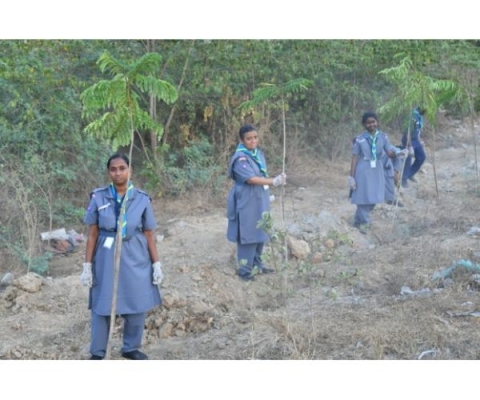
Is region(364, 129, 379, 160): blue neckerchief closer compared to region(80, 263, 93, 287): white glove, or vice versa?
region(80, 263, 93, 287): white glove

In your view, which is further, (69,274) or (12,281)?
(69,274)

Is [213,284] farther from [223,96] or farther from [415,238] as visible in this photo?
[223,96]

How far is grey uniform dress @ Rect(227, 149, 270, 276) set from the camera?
585 centimetres

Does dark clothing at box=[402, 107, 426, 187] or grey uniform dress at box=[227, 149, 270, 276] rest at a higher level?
dark clothing at box=[402, 107, 426, 187]

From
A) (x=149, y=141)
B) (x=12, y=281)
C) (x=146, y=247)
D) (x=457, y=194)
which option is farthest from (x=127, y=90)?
(x=457, y=194)

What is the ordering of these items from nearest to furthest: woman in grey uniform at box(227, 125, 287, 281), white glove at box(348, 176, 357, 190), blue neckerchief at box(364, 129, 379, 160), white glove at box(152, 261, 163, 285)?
white glove at box(152, 261, 163, 285) → woman in grey uniform at box(227, 125, 287, 281) → blue neckerchief at box(364, 129, 379, 160) → white glove at box(348, 176, 357, 190)

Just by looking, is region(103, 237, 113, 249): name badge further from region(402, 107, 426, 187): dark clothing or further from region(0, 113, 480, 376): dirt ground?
region(402, 107, 426, 187): dark clothing

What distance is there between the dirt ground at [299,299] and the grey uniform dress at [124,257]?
487mm

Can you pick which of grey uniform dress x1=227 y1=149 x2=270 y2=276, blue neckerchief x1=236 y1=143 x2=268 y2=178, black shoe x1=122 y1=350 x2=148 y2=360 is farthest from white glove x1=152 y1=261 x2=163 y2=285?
blue neckerchief x1=236 y1=143 x2=268 y2=178

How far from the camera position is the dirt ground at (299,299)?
4531 millimetres

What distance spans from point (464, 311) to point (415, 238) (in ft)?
7.75

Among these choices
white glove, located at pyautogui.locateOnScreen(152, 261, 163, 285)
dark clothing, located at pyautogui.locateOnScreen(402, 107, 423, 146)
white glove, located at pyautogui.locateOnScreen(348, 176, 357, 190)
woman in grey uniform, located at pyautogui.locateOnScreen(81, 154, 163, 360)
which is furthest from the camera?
dark clothing, located at pyautogui.locateOnScreen(402, 107, 423, 146)

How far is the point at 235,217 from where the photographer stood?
606 centimetres

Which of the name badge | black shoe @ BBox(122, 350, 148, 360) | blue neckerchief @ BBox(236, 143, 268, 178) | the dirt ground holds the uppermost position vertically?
blue neckerchief @ BBox(236, 143, 268, 178)
